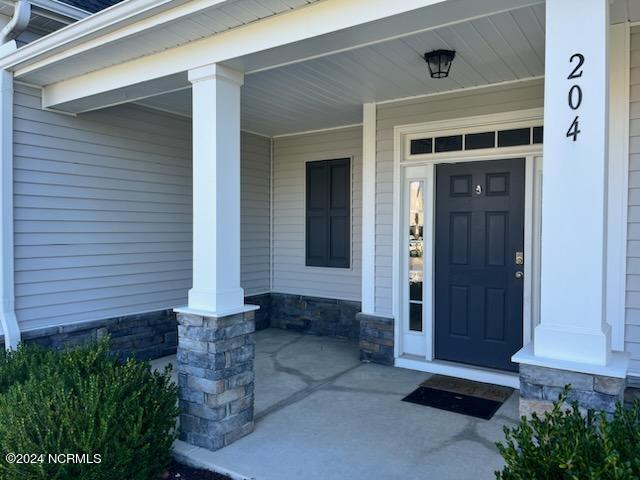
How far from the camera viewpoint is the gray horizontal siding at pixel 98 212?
4.21m

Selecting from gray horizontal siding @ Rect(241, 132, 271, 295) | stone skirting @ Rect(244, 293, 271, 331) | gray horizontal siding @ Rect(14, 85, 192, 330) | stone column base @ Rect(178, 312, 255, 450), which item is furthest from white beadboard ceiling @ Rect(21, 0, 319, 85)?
stone skirting @ Rect(244, 293, 271, 331)

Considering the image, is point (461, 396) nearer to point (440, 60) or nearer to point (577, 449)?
point (577, 449)

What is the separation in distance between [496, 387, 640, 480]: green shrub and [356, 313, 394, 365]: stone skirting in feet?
9.96

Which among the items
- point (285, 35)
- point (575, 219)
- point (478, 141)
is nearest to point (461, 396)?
point (478, 141)

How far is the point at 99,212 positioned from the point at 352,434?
322 cm

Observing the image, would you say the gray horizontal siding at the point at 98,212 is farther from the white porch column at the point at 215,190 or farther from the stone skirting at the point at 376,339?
the stone skirting at the point at 376,339

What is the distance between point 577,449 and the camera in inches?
62.9

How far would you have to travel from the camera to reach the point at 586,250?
1.98m

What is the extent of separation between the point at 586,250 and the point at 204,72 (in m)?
2.45

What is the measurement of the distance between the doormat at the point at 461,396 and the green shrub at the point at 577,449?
6.34 ft

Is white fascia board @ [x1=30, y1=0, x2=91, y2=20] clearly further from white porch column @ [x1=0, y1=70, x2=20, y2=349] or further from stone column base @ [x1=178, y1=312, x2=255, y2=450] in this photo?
stone column base @ [x1=178, y1=312, x2=255, y2=450]

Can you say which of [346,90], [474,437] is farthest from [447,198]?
[474,437]

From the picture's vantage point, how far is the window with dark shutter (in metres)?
6.14

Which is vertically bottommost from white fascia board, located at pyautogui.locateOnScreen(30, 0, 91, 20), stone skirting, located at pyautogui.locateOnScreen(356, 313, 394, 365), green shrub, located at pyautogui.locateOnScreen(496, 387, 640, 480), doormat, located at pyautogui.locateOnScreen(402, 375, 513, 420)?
doormat, located at pyautogui.locateOnScreen(402, 375, 513, 420)
